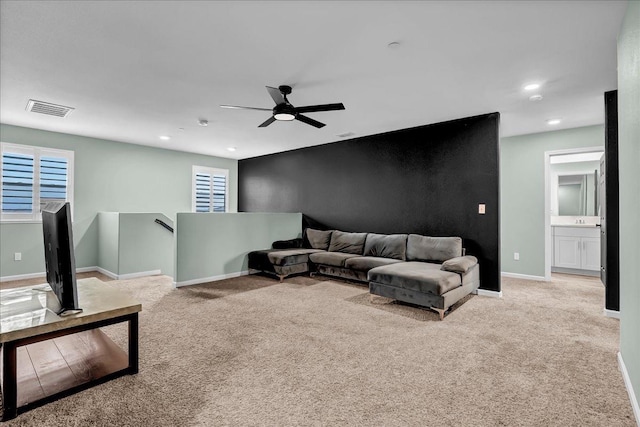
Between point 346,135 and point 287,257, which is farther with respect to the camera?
point 346,135


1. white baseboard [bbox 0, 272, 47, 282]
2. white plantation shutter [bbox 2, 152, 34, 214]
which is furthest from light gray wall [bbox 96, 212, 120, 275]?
white plantation shutter [bbox 2, 152, 34, 214]

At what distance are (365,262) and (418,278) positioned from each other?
1.37 m

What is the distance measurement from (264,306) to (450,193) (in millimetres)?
3286

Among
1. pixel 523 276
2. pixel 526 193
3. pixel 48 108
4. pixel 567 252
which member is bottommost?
pixel 523 276

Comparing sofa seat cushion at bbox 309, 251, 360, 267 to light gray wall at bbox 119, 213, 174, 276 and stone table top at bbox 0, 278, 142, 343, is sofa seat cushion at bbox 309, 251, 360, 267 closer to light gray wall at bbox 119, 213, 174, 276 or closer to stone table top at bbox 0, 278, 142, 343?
light gray wall at bbox 119, 213, 174, 276

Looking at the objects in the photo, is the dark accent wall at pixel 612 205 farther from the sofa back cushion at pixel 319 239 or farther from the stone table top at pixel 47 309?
the stone table top at pixel 47 309

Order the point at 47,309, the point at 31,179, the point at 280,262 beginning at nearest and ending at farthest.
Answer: the point at 47,309, the point at 280,262, the point at 31,179

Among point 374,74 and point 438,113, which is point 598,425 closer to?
point 374,74

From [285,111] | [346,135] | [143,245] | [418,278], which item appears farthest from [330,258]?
[143,245]

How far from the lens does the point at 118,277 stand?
17.9 ft

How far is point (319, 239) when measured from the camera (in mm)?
6289

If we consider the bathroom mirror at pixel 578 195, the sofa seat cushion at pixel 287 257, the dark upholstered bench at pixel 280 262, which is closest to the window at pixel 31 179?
the dark upholstered bench at pixel 280 262

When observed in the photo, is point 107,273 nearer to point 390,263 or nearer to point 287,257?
point 287,257

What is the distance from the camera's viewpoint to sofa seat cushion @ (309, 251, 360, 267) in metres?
5.25
